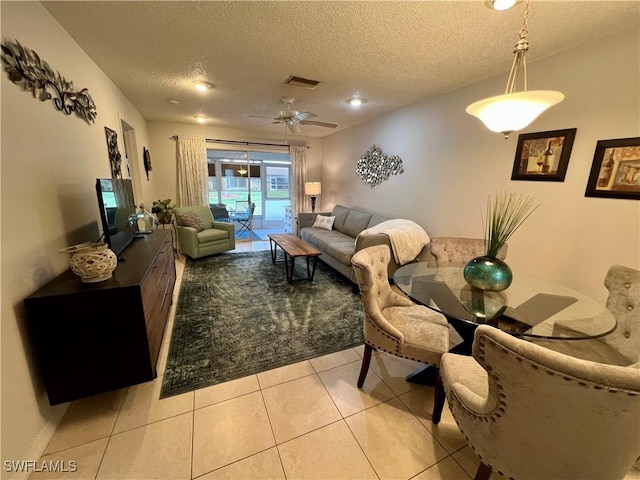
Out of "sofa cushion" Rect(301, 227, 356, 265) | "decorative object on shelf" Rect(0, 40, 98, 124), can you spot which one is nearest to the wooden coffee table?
"sofa cushion" Rect(301, 227, 356, 265)

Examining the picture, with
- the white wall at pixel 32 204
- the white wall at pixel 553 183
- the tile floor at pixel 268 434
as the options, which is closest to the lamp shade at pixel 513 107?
the white wall at pixel 553 183

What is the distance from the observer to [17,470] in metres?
1.17

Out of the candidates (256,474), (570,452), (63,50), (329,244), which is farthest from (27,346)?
(329,244)

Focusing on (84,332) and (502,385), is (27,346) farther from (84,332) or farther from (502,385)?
(502,385)

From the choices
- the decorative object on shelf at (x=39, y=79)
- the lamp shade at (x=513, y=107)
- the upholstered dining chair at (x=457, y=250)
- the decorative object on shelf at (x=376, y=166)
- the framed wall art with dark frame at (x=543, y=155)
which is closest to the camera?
the lamp shade at (x=513, y=107)

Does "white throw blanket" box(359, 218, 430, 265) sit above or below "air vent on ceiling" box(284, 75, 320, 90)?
below

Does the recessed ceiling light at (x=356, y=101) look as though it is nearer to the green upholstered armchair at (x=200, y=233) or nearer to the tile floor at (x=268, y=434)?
the green upholstered armchair at (x=200, y=233)

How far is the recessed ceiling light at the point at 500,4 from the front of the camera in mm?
1472

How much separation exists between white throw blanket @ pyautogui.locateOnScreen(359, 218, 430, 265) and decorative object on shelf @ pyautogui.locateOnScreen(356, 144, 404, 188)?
1.06m

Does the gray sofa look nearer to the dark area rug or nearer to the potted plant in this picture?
the dark area rug

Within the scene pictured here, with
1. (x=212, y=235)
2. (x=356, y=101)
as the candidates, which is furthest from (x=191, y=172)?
(x=356, y=101)

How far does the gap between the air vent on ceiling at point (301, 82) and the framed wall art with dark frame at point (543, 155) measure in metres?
2.11

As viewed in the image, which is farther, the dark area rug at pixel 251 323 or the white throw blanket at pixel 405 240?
the white throw blanket at pixel 405 240

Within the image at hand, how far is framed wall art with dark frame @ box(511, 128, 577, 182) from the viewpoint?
211 centimetres
